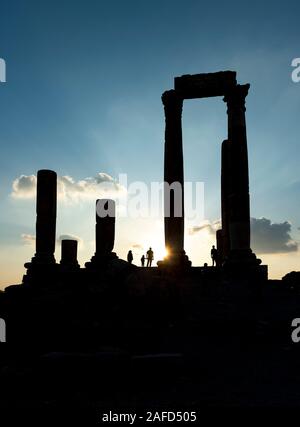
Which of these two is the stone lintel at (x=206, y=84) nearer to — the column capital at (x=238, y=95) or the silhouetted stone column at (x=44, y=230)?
the column capital at (x=238, y=95)

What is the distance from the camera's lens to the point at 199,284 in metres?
20.2

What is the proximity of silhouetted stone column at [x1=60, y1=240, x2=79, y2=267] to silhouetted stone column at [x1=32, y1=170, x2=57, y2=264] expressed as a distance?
9.11 ft

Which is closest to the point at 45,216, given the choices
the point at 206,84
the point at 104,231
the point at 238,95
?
the point at 104,231

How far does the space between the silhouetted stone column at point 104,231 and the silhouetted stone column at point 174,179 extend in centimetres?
382

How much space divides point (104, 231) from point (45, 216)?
414 centimetres

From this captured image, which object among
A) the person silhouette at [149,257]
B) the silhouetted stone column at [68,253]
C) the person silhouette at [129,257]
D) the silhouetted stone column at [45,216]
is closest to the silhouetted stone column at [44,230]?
the silhouetted stone column at [45,216]

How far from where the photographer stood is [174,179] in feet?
82.8

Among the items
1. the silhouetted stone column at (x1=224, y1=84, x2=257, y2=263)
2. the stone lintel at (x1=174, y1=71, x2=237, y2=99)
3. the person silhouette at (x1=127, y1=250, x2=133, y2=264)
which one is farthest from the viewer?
the person silhouette at (x1=127, y1=250, x2=133, y2=264)

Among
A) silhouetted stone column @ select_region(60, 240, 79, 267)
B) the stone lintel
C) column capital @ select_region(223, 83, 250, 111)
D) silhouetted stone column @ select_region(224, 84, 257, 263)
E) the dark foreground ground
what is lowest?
the dark foreground ground

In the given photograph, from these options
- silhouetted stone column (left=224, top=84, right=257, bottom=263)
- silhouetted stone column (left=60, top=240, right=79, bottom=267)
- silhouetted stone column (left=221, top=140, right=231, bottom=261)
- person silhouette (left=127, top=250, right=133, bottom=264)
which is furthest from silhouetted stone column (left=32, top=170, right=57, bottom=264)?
silhouetted stone column (left=221, top=140, right=231, bottom=261)

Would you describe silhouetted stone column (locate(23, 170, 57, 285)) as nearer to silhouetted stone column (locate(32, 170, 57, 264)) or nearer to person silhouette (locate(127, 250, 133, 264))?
silhouetted stone column (locate(32, 170, 57, 264))

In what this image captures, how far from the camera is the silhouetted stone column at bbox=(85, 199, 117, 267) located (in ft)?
88.2

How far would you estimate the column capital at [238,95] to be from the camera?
971 inches
